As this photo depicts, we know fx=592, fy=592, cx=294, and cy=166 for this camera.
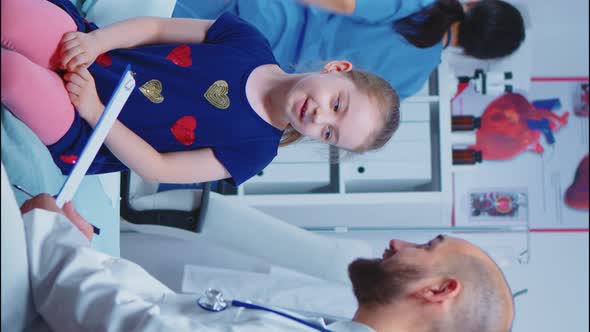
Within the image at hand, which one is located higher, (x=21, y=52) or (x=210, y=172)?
(x=21, y=52)

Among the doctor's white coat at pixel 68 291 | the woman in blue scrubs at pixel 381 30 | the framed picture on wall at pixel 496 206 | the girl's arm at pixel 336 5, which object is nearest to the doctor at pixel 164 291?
the doctor's white coat at pixel 68 291

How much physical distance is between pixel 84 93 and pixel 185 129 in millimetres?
214

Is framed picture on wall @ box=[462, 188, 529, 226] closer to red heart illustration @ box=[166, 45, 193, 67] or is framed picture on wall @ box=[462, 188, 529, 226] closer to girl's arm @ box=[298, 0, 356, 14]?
girl's arm @ box=[298, 0, 356, 14]

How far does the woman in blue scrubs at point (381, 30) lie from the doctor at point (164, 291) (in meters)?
0.56

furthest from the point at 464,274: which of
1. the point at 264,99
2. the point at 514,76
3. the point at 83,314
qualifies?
the point at 514,76

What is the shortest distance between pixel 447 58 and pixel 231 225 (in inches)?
40.3

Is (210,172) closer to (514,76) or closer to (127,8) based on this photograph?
(127,8)

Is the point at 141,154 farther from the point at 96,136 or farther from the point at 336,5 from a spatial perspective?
the point at 336,5

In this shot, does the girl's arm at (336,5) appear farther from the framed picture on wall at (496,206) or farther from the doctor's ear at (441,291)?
the framed picture on wall at (496,206)

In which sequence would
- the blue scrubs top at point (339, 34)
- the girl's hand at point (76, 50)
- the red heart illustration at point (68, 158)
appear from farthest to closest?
the blue scrubs top at point (339, 34) → the red heart illustration at point (68, 158) → the girl's hand at point (76, 50)

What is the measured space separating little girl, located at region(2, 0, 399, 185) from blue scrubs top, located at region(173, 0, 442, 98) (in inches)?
14.1

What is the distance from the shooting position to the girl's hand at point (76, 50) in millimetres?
942

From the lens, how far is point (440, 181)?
222cm

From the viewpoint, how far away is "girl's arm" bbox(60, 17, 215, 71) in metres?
0.95
